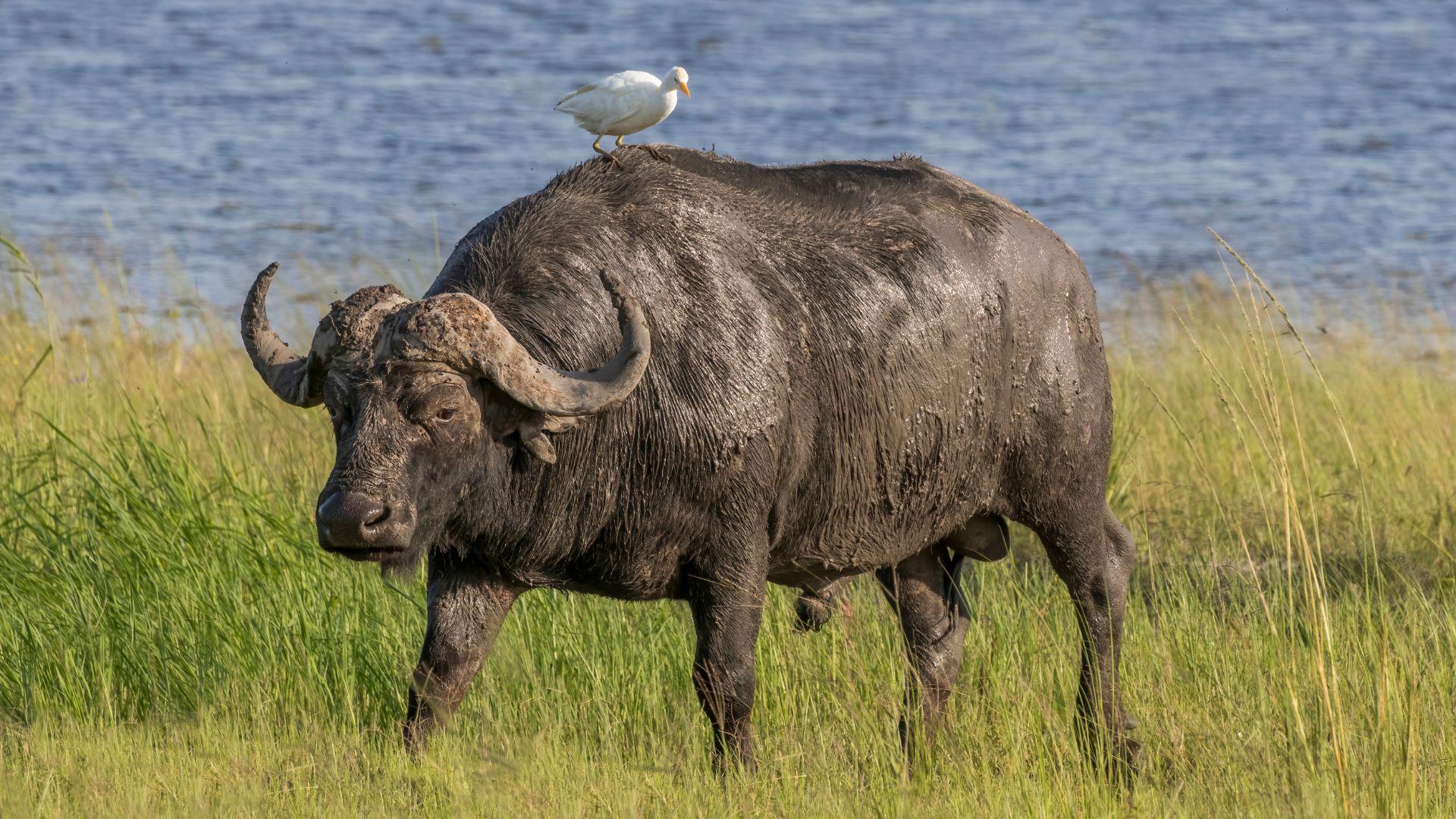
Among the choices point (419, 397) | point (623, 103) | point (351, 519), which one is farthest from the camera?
point (623, 103)

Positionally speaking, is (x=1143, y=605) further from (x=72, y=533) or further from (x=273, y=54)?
(x=273, y=54)

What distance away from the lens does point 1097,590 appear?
6164mm

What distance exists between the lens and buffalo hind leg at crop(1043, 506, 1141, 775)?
19.6 feet

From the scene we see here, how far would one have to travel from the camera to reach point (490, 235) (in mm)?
5242

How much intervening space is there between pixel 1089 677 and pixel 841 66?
1703 centimetres

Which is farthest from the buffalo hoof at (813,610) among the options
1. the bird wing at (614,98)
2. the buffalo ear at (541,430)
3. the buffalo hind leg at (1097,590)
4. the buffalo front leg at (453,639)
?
the bird wing at (614,98)

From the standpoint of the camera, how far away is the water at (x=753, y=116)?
1505cm

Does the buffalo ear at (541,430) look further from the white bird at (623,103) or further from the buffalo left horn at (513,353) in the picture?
the white bird at (623,103)

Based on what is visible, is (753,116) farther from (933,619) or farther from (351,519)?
(351,519)

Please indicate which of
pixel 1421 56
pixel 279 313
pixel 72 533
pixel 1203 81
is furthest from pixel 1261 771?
pixel 1421 56

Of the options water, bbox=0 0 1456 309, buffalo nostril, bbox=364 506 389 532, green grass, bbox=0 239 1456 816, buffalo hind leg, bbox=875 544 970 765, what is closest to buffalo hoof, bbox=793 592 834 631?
green grass, bbox=0 239 1456 816

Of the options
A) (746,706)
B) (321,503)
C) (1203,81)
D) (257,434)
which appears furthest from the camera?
(1203,81)

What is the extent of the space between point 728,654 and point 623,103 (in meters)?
1.75

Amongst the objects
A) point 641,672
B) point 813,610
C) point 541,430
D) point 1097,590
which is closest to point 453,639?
point 541,430
